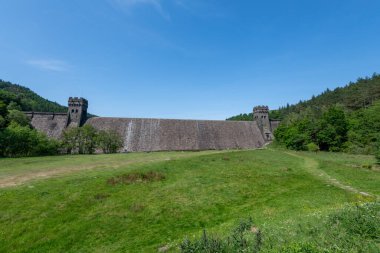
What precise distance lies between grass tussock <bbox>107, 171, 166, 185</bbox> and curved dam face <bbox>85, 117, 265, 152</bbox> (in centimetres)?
4611

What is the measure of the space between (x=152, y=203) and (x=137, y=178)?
6.84 meters

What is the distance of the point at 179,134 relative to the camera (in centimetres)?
8112

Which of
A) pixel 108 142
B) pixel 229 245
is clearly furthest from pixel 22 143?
pixel 229 245

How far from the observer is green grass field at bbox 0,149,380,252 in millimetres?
14672

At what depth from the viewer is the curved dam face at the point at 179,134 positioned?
76.2 meters

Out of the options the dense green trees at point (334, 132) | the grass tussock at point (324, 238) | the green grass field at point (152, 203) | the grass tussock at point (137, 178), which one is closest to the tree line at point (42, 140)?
the green grass field at point (152, 203)

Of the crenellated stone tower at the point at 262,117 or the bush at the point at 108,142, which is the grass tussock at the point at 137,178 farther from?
the crenellated stone tower at the point at 262,117

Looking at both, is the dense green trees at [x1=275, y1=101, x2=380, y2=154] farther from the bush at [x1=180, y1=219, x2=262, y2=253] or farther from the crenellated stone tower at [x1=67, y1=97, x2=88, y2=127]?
the bush at [x1=180, y1=219, x2=262, y2=253]

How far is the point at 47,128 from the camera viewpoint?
75.3 meters

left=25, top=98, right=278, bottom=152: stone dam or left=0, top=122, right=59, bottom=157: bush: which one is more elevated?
left=25, top=98, right=278, bottom=152: stone dam

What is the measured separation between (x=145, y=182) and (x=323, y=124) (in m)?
61.4

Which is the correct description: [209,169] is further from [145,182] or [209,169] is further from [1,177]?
[1,177]

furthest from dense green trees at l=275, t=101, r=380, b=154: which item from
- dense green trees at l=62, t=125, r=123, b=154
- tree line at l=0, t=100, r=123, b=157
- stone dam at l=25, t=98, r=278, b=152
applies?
dense green trees at l=62, t=125, r=123, b=154

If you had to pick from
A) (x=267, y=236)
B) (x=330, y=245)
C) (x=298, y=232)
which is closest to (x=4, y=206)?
(x=267, y=236)
